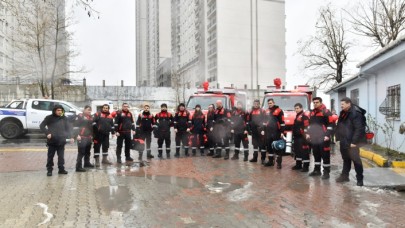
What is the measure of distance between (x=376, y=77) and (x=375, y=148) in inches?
108

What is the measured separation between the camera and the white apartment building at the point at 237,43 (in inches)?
1704

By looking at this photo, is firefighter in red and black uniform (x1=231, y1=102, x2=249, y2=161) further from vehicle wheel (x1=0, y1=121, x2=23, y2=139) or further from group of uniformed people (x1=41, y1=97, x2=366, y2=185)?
vehicle wheel (x1=0, y1=121, x2=23, y2=139)

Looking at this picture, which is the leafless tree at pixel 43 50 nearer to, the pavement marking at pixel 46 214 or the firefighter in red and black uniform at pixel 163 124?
the firefighter in red and black uniform at pixel 163 124

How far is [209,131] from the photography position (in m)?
11.3

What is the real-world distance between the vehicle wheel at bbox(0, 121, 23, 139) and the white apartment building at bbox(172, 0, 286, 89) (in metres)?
30.0

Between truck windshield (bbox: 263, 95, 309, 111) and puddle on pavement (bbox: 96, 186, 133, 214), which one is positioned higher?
truck windshield (bbox: 263, 95, 309, 111)

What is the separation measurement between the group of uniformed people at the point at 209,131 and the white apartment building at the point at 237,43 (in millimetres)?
30969

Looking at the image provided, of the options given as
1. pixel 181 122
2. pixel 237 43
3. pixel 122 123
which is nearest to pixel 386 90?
pixel 181 122

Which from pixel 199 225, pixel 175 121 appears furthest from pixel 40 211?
pixel 175 121

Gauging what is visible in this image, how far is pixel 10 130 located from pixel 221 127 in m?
9.69

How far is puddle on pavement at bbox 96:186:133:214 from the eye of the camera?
5547 millimetres

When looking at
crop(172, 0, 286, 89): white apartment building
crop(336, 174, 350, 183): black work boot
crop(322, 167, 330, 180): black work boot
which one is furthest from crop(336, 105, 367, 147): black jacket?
crop(172, 0, 286, 89): white apartment building

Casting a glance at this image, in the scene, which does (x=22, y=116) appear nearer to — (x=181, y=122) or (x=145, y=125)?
(x=145, y=125)

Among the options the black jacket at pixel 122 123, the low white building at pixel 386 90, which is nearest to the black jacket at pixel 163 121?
the black jacket at pixel 122 123
